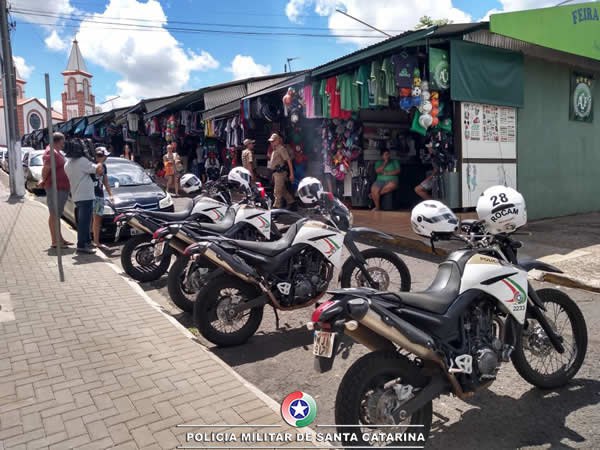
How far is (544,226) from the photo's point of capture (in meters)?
9.93

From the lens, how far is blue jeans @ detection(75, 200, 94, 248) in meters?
7.86

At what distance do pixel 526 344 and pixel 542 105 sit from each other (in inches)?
333

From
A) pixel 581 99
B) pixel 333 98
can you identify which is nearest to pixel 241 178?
pixel 333 98

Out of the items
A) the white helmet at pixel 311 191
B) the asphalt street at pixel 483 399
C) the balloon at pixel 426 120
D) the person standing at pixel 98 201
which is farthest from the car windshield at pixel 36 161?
the asphalt street at pixel 483 399

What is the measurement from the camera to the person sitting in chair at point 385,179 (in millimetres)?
10641

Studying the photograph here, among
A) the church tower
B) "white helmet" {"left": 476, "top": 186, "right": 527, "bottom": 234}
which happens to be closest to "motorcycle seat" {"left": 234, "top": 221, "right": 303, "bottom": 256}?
"white helmet" {"left": 476, "top": 186, "right": 527, "bottom": 234}

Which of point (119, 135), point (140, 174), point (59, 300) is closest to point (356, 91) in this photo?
point (140, 174)

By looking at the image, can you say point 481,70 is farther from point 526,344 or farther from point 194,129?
point 194,129

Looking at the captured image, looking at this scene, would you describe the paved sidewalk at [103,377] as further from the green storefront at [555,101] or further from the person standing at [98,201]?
the green storefront at [555,101]

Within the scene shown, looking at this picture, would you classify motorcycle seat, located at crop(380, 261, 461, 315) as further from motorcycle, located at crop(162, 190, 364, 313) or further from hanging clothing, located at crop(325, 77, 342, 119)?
hanging clothing, located at crop(325, 77, 342, 119)

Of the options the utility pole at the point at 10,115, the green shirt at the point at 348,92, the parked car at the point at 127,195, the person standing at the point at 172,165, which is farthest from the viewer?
the person standing at the point at 172,165

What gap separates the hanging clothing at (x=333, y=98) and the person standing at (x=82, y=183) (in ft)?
16.0

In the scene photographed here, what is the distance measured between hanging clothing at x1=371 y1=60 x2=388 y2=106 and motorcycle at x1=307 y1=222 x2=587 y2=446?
20.2ft

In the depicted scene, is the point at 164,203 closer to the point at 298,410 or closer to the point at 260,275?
the point at 260,275
